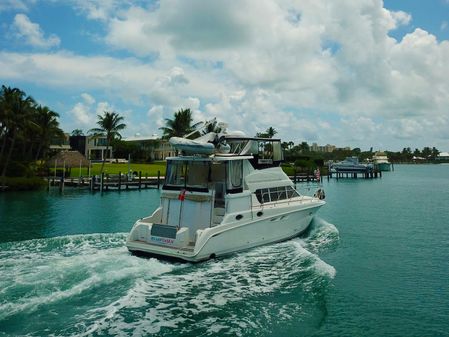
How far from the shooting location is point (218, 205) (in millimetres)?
18594

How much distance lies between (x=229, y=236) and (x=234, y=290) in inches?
154

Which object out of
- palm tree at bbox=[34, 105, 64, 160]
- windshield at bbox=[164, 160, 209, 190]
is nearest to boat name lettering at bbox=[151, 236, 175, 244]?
windshield at bbox=[164, 160, 209, 190]

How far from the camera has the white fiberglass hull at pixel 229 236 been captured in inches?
634

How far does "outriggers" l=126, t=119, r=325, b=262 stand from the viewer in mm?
16516

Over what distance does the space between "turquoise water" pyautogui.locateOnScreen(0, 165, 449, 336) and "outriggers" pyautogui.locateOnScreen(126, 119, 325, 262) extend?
71cm

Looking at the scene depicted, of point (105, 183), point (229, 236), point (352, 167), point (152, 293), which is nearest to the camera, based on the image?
point (152, 293)

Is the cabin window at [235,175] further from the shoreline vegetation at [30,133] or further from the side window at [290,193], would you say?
the shoreline vegetation at [30,133]

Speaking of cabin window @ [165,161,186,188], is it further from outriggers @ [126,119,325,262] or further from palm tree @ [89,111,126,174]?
palm tree @ [89,111,126,174]

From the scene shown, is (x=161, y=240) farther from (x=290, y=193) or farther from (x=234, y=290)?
(x=290, y=193)

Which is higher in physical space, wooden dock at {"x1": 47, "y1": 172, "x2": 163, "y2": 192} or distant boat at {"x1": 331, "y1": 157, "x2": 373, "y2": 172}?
distant boat at {"x1": 331, "y1": 157, "x2": 373, "y2": 172}

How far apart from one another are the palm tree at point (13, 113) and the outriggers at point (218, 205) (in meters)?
39.0

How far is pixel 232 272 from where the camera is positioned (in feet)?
50.4

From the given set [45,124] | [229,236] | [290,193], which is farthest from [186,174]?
[45,124]

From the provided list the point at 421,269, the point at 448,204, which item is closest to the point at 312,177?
the point at 448,204
